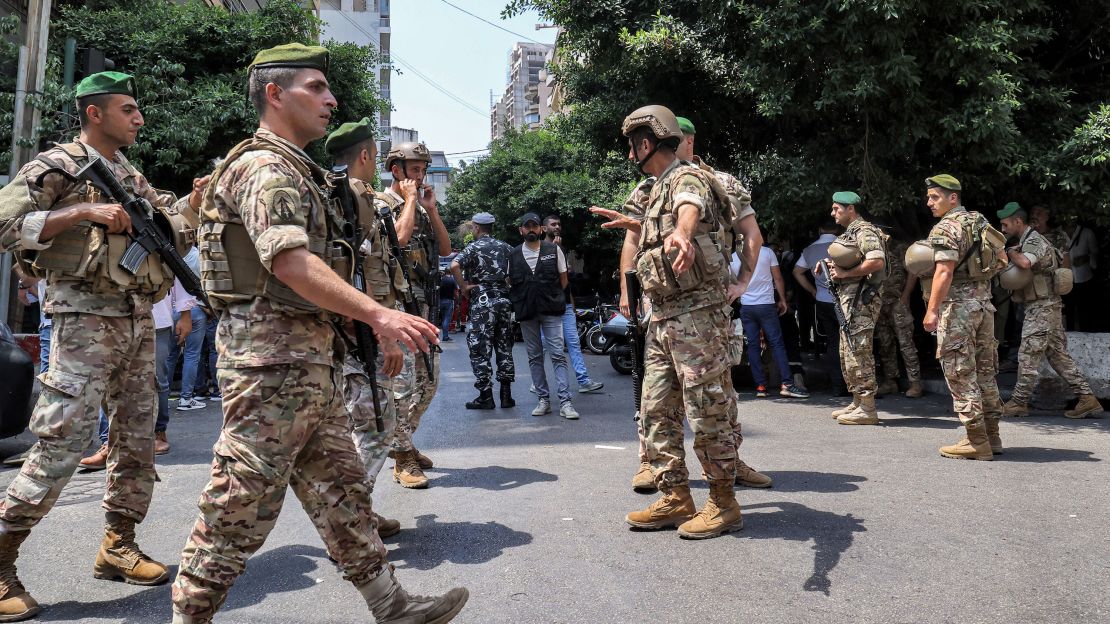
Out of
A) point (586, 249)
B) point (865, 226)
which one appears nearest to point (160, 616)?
point (865, 226)

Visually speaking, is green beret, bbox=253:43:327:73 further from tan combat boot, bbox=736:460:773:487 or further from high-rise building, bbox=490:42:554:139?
high-rise building, bbox=490:42:554:139

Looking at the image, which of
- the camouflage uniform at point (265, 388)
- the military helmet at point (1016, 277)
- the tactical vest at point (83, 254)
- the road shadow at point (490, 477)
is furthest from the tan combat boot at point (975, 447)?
the tactical vest at point (83, 254)

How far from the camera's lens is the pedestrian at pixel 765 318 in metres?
9.47

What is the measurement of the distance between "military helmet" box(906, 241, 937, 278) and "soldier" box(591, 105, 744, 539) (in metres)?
3.00

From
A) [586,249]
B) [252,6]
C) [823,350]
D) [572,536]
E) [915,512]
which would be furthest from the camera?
[252,6]

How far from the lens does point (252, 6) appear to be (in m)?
32.5

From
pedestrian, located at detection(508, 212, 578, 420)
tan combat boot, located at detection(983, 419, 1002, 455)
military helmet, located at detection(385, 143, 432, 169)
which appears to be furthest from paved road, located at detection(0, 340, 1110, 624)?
pedestrian, located at detection(508, 212, 578, 420)

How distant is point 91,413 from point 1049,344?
7523mm

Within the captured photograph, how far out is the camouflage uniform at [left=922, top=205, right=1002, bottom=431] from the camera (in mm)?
6098

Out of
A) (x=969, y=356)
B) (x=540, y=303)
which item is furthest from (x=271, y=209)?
(x=540, y=303)

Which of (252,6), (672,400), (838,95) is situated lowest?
(672,400)

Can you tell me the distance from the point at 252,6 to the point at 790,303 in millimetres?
27696

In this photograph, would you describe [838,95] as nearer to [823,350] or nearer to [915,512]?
[915,512]

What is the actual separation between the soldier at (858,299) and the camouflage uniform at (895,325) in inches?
54.2
